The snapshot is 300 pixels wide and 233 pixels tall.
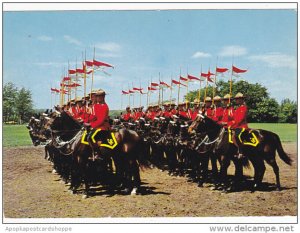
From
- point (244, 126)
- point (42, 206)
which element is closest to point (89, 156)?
point (42, 206)

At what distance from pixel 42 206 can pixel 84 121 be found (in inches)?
107

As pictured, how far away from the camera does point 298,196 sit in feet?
34.5

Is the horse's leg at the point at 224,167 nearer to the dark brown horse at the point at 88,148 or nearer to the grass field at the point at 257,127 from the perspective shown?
the dark brown horse at the point at 88,148

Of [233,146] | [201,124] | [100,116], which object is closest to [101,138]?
[100,116]

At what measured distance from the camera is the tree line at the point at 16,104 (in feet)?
44.0

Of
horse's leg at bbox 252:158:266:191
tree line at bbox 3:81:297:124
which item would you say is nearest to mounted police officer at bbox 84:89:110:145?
tree line at bbox 3:81:297:124

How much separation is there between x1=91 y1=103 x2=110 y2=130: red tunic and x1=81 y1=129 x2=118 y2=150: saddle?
0.14 m

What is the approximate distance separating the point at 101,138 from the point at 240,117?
4040mm

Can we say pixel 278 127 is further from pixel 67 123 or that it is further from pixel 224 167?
pixel 67 123

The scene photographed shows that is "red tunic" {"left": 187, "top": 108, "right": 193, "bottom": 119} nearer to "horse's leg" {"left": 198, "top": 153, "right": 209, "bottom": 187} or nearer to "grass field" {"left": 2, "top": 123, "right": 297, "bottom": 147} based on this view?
"horse's leg" {"left": 198, "top": 153, "right": 209, "bottom": 187}

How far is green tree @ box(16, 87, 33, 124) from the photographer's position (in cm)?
1488

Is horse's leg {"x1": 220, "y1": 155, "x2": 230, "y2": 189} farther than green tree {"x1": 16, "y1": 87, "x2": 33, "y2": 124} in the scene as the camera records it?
No

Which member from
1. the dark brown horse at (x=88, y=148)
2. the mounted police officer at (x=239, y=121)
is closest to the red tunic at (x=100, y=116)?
the dark brown horse at (x=88, y=148)
